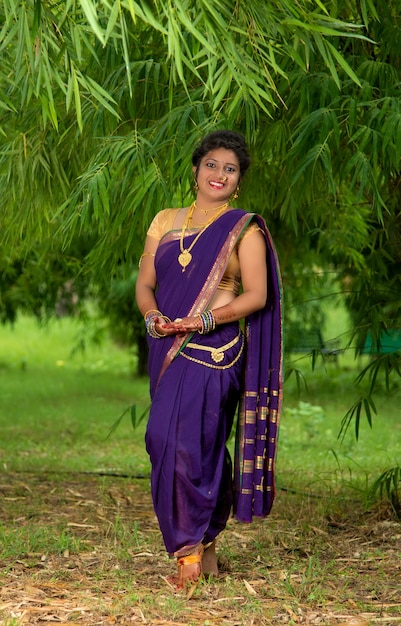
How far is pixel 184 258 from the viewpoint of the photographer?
349 cm

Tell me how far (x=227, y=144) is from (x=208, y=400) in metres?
0.83

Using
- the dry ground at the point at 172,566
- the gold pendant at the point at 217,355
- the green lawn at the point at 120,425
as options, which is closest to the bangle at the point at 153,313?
the gold pendant at the point at 217,355

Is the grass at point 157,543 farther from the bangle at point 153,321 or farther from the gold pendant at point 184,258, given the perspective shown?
the gold pendant at point 184,258

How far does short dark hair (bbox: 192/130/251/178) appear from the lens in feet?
11.4

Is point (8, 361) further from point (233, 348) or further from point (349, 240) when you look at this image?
point (233, 348)

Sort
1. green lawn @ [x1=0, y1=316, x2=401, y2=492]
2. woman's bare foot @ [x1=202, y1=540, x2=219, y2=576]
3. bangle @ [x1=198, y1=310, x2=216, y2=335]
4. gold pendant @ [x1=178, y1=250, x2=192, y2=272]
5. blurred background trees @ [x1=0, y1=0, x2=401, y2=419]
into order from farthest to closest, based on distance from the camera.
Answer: green lawn @ [x1=0, y1=316, x2=401, y2=492] → woman's bare foot @ [x1=202, y1=540, x2=219, y2=576] → gold pendant @ [x1=178, y1=250, x2=192, y2=272] → bangle @ [x1=198, y1=310, x2=216, y2=335] → blurred background trees @ [x1=0, y1=0, x2=401, y2=419]

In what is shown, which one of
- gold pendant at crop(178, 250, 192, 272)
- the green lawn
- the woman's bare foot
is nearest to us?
gold pendant at crop(178, 250, 192, 272)

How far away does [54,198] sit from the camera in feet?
14.7

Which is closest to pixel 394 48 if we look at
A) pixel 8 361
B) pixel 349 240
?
pixel 349 240

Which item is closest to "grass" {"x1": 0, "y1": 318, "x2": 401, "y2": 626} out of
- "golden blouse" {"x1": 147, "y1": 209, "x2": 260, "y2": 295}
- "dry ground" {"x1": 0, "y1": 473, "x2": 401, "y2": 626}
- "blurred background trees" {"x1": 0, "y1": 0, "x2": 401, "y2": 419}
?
"dry ground" {"x1": 0, "y1": 473, "x2": 401, "y2": 626}

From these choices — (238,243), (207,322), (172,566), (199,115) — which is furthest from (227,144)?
(172,566)

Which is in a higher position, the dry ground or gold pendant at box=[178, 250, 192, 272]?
gold pendant at box=[178, 250, 192, 272]

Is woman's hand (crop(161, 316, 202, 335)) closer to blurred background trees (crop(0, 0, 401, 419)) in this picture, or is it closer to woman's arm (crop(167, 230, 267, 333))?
woman's arm (crop(167, 230, 267, 333))

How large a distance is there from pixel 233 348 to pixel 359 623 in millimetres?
953
